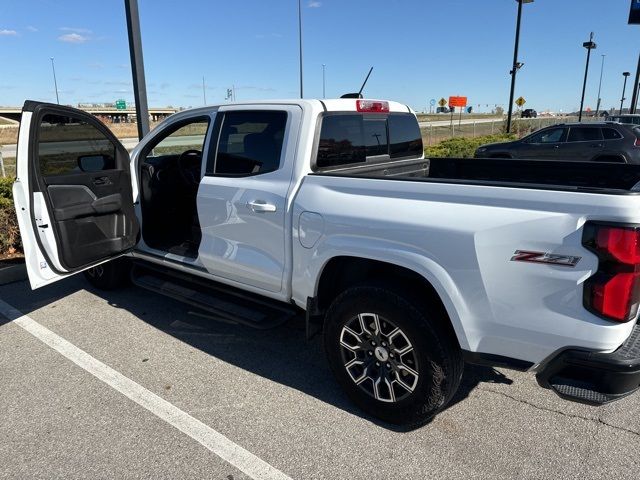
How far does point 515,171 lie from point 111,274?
4034mm

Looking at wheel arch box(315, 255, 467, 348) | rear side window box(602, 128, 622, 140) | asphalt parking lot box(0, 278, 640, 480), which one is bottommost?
asphalt parking lot box(0, 278, 640, 480)

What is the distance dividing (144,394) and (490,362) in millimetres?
2232

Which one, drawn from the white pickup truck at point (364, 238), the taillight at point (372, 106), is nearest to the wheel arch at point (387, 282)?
the white pickup truck at point (364, 238)

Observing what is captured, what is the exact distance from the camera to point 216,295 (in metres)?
4.13

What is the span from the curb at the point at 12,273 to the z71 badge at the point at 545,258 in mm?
5451

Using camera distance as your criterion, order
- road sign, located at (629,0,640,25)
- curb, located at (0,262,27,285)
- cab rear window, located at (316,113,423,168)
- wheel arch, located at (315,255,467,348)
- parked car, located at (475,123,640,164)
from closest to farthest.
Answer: wheel arch, located at (315,255,467,348), cab rear window, located at (316,113,423,168), curb, located at (0,262,27,285), parked car, located at (475,123,640,164), road sign, located at (629,0,640,25)

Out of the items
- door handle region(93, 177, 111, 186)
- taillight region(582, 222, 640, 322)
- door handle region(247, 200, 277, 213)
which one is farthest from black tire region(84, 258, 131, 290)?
taillight region(582, 222, 640, 322)

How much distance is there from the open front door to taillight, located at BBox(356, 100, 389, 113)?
88.5 inches

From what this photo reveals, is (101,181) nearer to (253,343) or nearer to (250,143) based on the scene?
(250,143)

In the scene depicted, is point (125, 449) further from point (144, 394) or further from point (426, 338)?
point (426, 338)

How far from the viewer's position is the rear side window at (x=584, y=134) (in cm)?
1227

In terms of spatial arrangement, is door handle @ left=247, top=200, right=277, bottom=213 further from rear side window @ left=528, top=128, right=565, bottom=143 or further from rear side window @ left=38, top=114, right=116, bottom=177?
rear side window @ left=528, top=128, right=565, bottom=143

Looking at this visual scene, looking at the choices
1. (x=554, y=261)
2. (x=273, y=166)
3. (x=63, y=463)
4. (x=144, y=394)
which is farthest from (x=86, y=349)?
(x=554, y=261)

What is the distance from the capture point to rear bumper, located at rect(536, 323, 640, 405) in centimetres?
212
